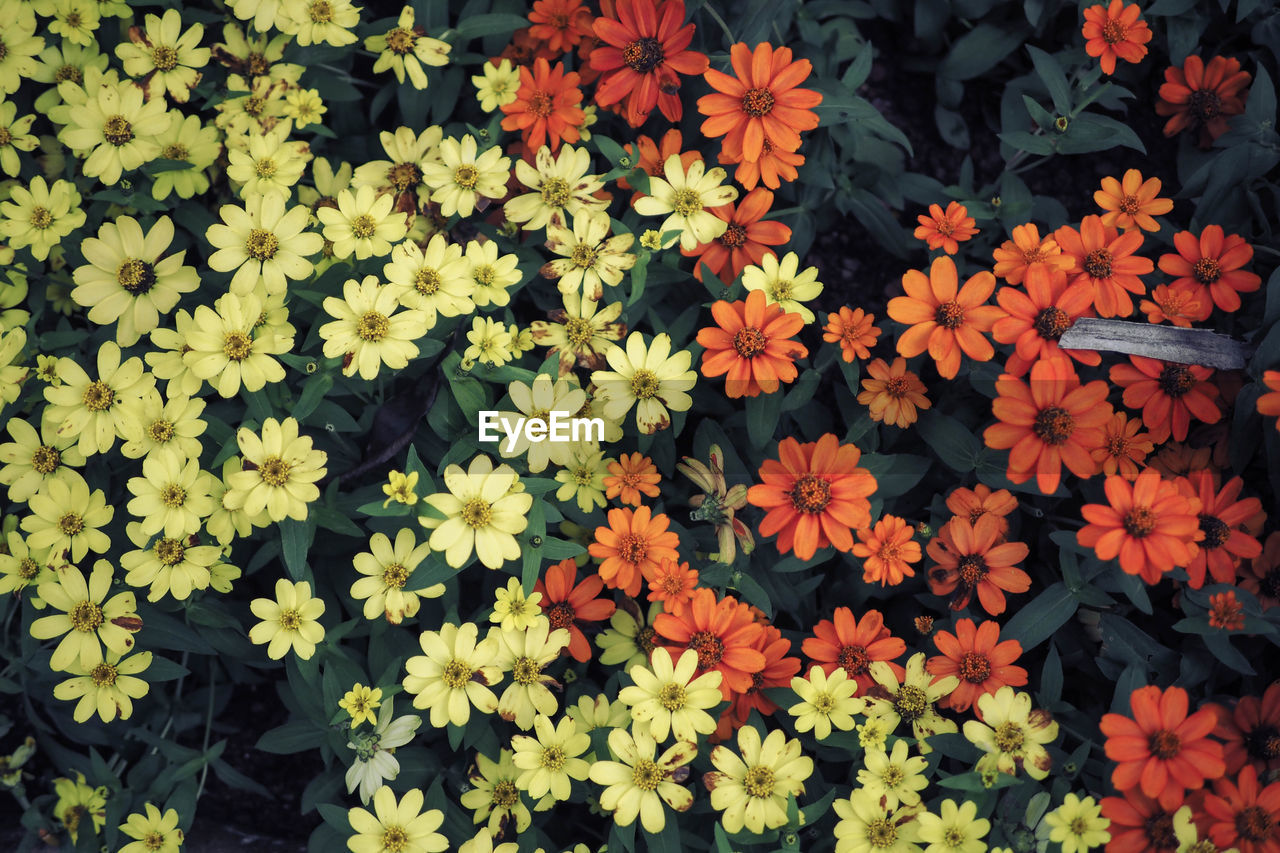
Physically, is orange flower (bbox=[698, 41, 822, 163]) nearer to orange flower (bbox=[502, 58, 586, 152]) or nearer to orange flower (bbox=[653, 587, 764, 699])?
orange flower (bbox=[502, 58, 586, 152])

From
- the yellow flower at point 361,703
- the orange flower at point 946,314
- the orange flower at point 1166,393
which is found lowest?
the yellow flower at point 361,703

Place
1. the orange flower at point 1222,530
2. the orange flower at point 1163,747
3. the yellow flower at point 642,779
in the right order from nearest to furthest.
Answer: the orange flower at point 1163,747, the yellow flower at point 642,779, the orange flower at point 1222,530

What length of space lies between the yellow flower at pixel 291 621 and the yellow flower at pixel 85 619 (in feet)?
1.07

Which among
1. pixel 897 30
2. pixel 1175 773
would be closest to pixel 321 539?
pixel 1175 773

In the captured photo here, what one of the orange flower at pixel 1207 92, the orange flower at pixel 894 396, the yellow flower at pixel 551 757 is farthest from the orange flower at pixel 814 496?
the orange flower at pixel 1207 92

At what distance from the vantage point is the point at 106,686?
7.27ft

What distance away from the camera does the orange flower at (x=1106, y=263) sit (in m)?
2.28

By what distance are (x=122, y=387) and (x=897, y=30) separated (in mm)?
2773

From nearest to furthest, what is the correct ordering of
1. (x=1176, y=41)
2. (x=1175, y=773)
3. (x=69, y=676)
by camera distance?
(x=1175, y=773)
(x=69, y=676)
(x=1176, y=41)

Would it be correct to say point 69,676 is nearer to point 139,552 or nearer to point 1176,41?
point 139,552

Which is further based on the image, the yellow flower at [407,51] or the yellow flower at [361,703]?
the yellow flower at [407,51]

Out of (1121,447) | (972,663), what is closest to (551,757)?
(972,663)

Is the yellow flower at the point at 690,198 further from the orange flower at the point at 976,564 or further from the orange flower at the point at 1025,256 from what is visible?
the orange flower at the point at 976,564

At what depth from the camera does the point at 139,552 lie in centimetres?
211
